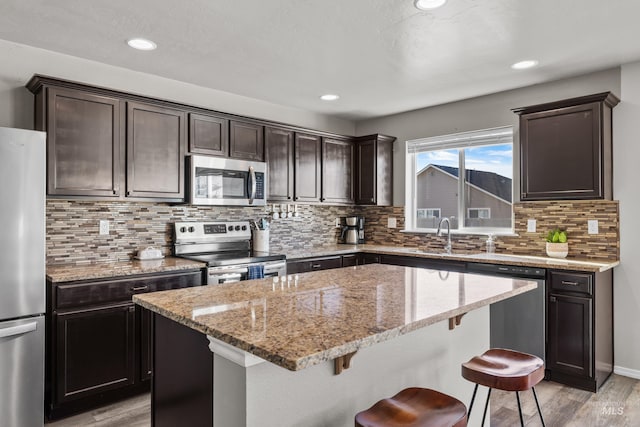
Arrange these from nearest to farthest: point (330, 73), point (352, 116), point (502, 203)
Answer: point (330, 73)
point (502, 203)
point (352, 116)

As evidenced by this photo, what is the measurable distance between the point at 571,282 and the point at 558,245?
539mm

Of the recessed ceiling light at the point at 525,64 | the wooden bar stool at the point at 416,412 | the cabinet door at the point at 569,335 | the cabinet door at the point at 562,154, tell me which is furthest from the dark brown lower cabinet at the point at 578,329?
the wooden bar stool at the point at 416,412

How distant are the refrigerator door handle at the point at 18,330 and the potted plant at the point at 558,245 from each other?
3.82 m

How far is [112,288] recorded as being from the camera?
9.18ft

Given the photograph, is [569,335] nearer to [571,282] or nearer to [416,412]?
[571,282]

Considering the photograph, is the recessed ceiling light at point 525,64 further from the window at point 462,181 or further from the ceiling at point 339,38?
the window at point 462,181

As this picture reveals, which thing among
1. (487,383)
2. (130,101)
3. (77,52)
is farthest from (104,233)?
(487,383)

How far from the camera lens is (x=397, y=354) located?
183 cm

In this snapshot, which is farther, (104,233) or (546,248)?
(546,248)

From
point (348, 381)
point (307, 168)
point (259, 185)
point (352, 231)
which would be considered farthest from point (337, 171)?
point (348, 381)

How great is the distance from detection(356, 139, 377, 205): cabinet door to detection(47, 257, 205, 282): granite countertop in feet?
7.60

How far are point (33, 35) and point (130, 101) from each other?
2.29 feet

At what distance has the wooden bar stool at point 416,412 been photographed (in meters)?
1.33

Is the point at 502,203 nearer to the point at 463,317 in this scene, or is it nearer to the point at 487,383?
the point at 463,317
